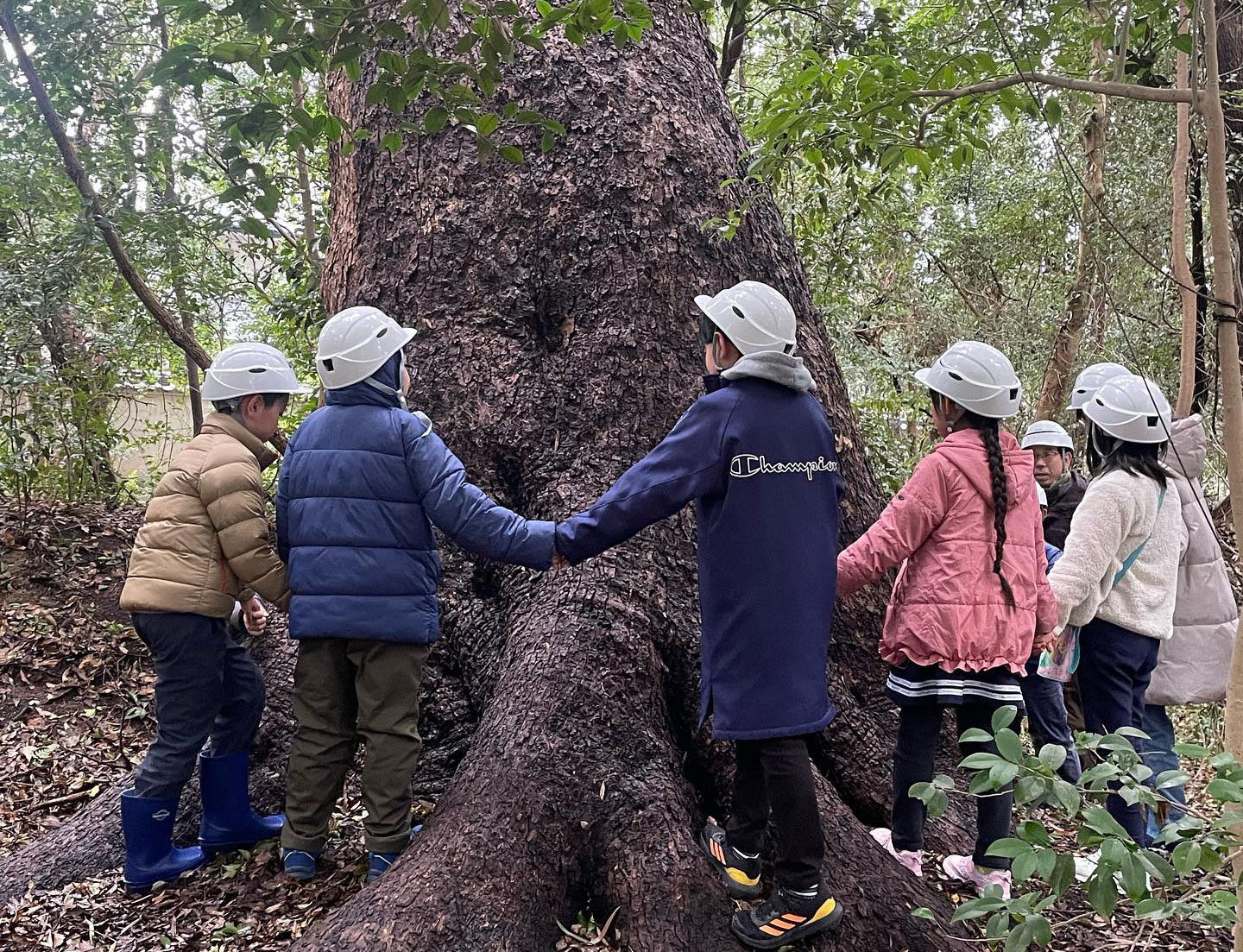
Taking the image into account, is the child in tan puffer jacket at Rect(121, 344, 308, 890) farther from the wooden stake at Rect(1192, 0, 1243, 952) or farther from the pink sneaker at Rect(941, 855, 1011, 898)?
the wooden stake at Rect(1192, 0, 1243, 952)

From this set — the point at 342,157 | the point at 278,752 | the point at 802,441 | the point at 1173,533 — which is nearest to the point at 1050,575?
the point at 1173,533

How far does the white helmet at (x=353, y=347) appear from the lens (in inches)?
123

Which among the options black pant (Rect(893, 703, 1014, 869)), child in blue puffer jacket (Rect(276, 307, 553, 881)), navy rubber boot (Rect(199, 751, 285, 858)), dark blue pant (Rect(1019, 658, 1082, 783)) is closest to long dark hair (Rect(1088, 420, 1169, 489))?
dark blue pant (Rect(1019, 658, 1082, 783))

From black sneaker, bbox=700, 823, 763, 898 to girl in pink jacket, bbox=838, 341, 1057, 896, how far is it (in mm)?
612

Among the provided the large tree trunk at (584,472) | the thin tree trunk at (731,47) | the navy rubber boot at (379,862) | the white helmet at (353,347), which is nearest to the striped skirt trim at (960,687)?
the large tree trunk at (584,472)

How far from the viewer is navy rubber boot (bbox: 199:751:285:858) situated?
3412 mm

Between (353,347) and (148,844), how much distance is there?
1818 millimetres

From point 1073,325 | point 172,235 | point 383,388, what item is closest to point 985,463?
point 383,388

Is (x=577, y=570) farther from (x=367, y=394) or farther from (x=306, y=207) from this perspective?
(x=306, y=207)

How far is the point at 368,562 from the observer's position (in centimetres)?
305

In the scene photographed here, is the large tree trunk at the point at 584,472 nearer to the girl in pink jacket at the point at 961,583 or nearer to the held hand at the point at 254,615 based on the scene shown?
the girl in pink jacket at the point at 961,583

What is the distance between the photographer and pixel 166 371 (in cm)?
1227

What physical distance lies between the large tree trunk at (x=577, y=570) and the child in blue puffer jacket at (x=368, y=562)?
282mm

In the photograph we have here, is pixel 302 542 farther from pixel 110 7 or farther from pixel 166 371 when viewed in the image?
pixel 166 371
